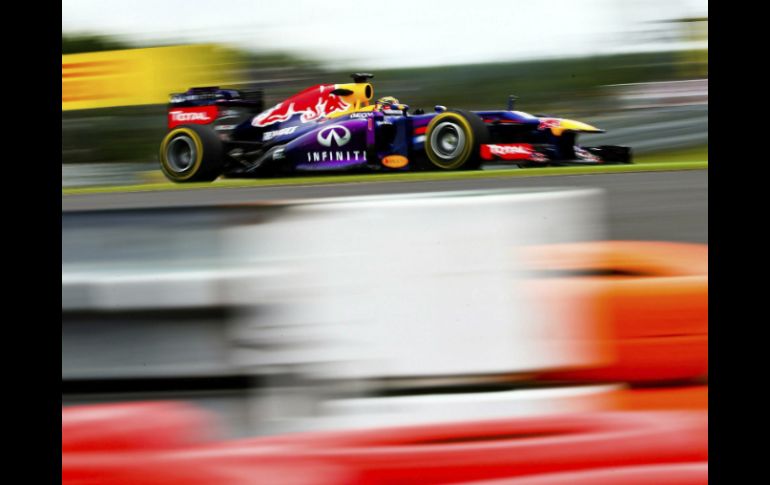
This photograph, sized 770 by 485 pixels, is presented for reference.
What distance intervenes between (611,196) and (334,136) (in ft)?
9.41

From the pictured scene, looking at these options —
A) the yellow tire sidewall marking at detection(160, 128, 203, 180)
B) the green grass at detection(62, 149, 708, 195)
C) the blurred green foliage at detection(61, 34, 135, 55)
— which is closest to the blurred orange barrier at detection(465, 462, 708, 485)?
the green grass at detection(62, 149, 708, 195)

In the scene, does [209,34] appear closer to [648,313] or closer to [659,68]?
[659,68]

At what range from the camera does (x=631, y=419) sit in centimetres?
268

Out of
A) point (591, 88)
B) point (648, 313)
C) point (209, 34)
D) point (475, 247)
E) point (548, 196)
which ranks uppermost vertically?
point (209, 34)

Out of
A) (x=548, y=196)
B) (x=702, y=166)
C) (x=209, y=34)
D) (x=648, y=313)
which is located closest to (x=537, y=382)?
(x=648, y=313)

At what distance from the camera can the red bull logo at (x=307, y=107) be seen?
4762 mm

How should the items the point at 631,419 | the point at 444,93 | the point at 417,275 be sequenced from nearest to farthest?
1. the point at 631,419
2. the point at 417,275
3. the point at 444,93

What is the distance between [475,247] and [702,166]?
147 cm

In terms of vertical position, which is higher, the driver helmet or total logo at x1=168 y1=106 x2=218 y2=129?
the driver helmet

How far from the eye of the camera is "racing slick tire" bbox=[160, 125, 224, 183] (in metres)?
4.43

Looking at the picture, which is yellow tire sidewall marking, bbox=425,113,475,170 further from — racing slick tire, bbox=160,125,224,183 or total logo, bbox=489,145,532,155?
racing slick tire, bbox=160,125,224,183

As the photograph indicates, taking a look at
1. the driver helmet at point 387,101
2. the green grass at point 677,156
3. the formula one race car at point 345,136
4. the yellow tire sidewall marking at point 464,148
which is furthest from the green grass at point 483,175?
the driver helmet at point 387,101

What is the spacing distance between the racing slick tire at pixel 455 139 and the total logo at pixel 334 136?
828mm

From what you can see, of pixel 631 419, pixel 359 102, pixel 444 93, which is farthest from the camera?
pixel 359 102
